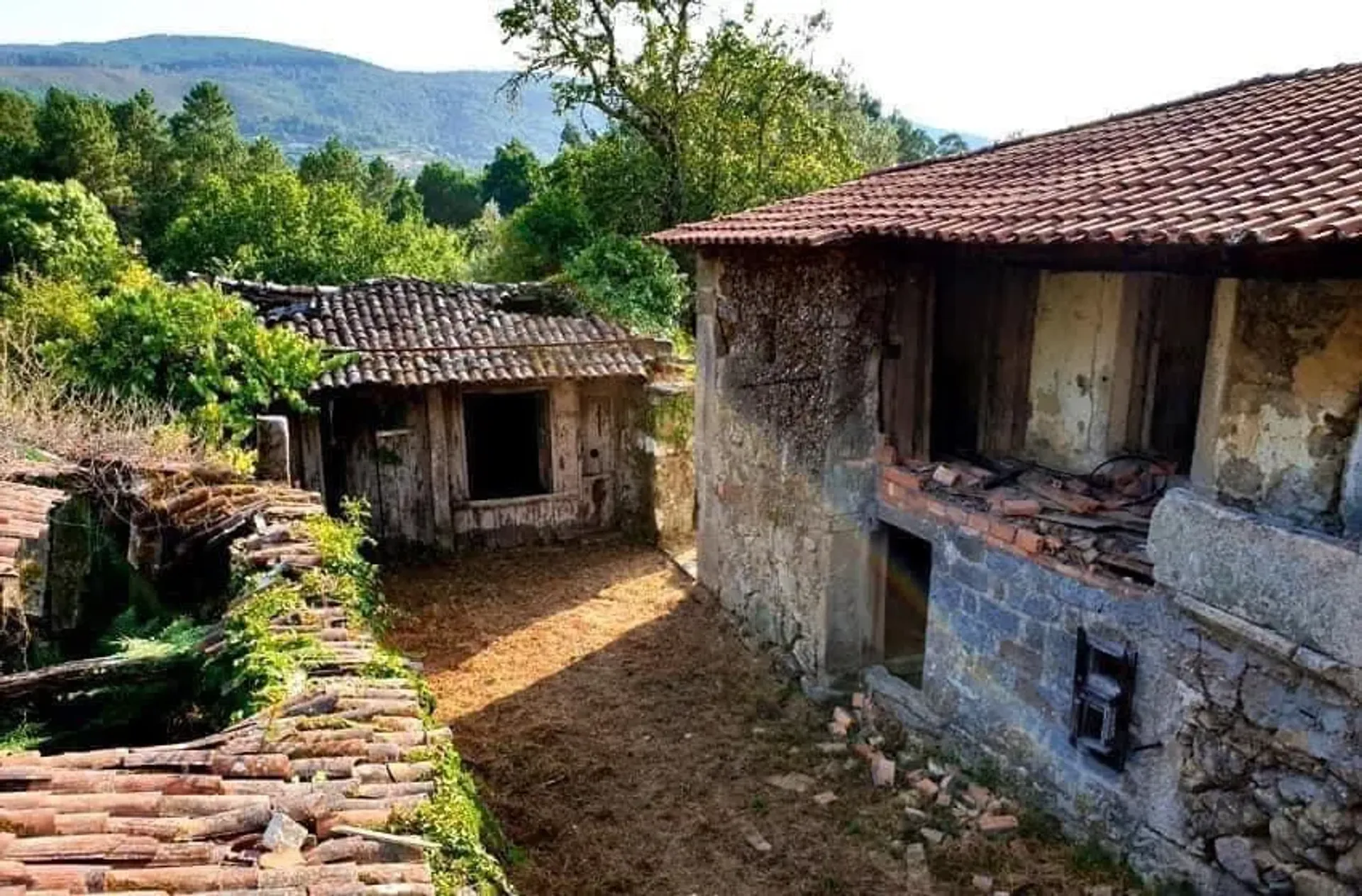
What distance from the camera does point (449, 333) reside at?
13.4 m

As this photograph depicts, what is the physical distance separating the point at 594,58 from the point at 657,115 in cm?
232

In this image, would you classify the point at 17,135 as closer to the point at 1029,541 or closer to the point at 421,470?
the point at 421,470

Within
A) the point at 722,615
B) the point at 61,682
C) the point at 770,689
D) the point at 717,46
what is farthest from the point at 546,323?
the point at 717,46

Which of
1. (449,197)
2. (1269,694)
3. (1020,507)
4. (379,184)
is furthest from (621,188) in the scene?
(449,197)

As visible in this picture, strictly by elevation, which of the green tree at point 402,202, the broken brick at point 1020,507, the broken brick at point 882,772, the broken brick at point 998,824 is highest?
the green tree at point 402,202

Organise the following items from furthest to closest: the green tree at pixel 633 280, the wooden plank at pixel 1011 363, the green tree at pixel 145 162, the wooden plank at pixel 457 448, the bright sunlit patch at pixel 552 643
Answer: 1. the green tree at pixel 145 162
2. the green tree at pixel 633 280
3. the wooden plank at pixel 457 448
4. the bright sunlit patch at pixel 552 643
5. the wooden plank at pixel 1011 363

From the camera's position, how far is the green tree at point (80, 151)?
110 feet

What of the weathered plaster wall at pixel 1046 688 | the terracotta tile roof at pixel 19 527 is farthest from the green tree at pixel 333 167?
the weathered plaster wall at pixel 1046 688

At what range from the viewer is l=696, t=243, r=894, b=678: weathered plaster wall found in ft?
28.0

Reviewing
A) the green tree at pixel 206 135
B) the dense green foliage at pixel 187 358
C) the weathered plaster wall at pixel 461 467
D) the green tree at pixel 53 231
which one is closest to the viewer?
the dense green foliage at pixel 187 358

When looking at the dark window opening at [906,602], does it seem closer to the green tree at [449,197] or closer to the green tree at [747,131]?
the green tree at [747,131]

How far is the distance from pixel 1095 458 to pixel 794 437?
2.97 metres

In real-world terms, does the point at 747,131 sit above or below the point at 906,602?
above

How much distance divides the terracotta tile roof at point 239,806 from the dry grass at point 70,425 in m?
4.34
